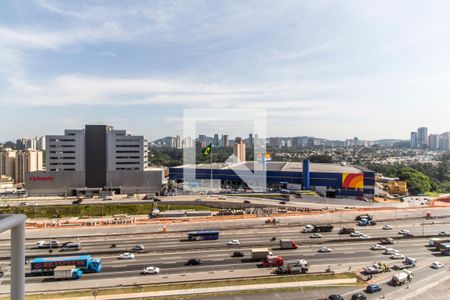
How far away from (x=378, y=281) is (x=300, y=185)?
17.5 metres

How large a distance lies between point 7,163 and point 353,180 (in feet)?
129

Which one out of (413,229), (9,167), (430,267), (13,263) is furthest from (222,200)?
(9,167)

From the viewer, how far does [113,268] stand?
1023 centimetres

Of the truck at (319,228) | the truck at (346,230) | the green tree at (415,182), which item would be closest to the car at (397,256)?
the truck at (346,230)

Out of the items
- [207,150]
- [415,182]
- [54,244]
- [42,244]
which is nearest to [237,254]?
[54,244]

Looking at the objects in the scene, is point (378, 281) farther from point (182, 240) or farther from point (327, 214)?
point (327, 214)

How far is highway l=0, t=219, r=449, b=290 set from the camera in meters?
10.2

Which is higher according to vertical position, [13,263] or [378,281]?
[13,263]

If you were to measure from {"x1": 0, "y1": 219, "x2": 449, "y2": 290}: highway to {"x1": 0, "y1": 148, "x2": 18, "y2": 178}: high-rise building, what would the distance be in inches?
1166

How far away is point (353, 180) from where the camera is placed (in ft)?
80.2

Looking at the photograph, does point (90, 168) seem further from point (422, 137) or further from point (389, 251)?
point (422, 137)

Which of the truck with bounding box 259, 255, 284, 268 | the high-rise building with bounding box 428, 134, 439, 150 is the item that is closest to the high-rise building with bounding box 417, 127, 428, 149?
the high-rise building with bounding box 428, 134, 439, 150

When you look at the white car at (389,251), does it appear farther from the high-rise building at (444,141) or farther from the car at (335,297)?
the high-rise building at (444,141)

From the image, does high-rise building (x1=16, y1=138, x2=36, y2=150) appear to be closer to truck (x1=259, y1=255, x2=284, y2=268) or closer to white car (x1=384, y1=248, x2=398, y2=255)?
truck (x1=259, y1=255, x2=284, y2=268)
